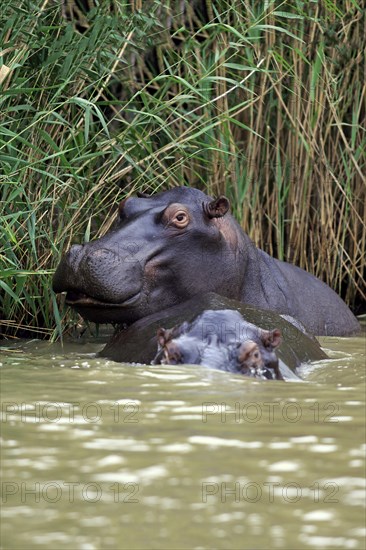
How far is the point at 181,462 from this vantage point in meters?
2.74

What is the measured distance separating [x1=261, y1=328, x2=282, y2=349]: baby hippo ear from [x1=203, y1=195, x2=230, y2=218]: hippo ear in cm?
152

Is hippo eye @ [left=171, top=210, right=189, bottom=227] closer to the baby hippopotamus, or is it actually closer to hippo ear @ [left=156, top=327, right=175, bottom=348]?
the baby hippopotamus

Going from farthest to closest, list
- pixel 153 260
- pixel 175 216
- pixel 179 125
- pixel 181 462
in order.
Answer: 1. pixel 179 125
2. pixel 175 216
3. pixel 153 260
4. pixel 181 462

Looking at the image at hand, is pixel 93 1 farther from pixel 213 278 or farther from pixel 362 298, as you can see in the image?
pixel 362 298

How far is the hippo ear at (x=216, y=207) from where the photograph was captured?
563 centimetres

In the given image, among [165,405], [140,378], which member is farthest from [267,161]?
[165,405]

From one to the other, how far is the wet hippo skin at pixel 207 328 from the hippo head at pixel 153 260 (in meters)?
0.16

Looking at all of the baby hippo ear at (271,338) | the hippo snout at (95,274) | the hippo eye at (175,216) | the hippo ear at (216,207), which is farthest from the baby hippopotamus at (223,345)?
the hippo ear at (216,207)

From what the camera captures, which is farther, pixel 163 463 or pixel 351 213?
pixel 351 213

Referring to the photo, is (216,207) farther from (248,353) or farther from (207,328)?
(248,353)

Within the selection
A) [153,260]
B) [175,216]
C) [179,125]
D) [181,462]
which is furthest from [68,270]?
[181,462]

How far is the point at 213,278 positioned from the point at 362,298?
7.83 feet

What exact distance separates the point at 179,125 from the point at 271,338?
268 cm

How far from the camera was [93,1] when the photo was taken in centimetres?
623
